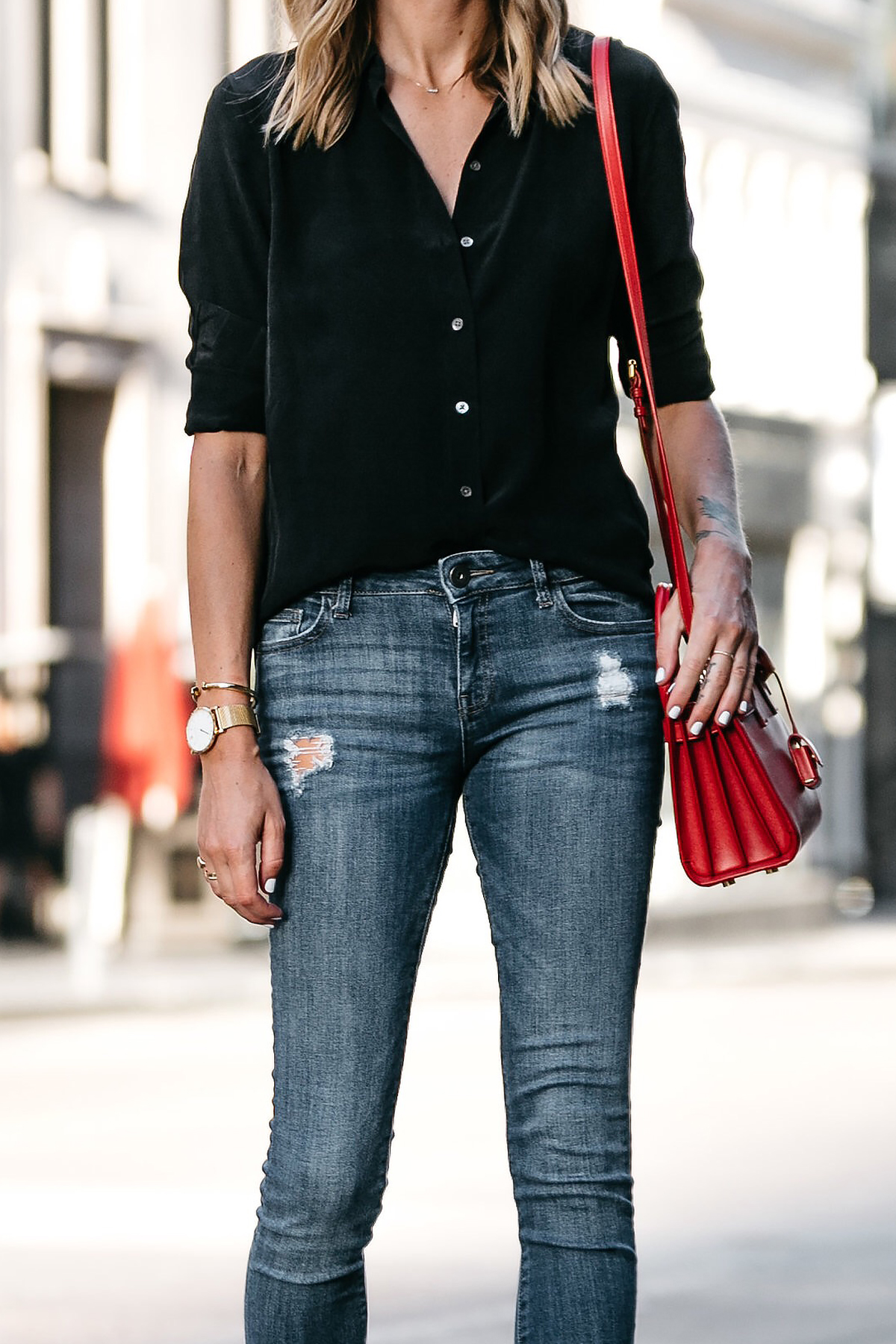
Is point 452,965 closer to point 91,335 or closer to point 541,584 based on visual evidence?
point 91,335

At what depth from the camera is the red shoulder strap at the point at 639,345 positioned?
2123 mm

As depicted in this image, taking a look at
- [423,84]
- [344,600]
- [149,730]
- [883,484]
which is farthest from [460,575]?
[883,484]

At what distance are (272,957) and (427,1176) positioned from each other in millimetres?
3316

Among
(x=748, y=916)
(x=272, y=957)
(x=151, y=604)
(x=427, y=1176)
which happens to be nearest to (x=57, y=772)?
(x=151, y=604)

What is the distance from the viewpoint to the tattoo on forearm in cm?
220

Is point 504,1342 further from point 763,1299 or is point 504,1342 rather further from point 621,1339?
point 621,1339

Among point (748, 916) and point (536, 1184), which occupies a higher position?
point (536, 1184)

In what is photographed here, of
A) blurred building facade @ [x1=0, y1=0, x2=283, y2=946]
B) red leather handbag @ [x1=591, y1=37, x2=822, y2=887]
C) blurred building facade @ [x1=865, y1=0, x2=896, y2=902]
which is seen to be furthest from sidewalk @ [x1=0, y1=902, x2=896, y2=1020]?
red leather handbag @ [x1=591, y1=37, x2=822, y2=887]

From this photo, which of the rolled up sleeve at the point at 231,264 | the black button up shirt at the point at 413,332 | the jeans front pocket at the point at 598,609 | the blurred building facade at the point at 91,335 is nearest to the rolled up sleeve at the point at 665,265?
the black button up shirt at the point at 413,332

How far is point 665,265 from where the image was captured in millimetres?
2254

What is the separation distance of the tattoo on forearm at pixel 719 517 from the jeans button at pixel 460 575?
0.26 m

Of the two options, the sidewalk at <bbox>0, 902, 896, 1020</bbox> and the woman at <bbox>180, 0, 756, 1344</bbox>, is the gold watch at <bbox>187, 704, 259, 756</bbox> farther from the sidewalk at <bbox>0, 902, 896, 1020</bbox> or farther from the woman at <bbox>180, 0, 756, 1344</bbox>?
the sidewalk at <bbox>0, 902, 896, 1020</bbox>

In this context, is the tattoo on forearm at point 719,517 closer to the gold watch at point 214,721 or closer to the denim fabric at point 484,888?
the denim fabric at point 484,888

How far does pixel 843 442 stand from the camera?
17.5 m
